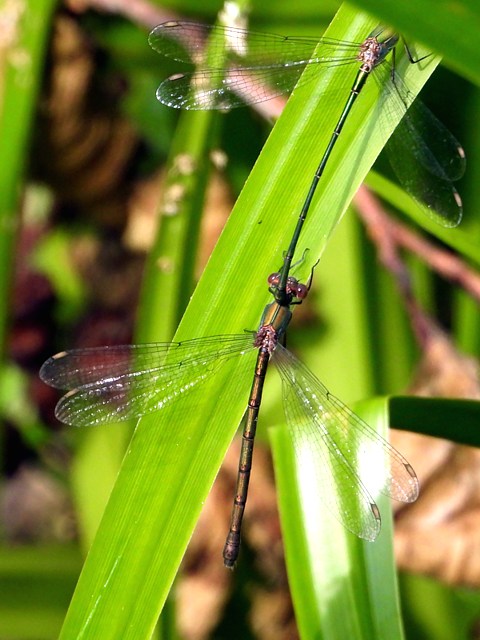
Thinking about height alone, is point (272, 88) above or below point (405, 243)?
above

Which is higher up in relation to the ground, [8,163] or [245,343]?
[8,163]

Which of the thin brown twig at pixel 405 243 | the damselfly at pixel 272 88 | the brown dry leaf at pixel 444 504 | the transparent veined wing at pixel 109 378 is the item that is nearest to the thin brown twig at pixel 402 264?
the thin brown twig at pixel 405 243

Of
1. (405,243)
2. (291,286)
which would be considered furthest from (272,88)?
(405,243)

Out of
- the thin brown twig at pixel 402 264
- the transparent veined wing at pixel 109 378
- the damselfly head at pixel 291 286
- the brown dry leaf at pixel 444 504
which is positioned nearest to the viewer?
the damselfly head at pixel 291 286

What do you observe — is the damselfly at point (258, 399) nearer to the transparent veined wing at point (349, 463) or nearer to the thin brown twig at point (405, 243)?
the transparent veined wing at point (349, 463)

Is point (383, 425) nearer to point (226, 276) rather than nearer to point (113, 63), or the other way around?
point (226, 276)

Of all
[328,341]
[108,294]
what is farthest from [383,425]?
[108,294]

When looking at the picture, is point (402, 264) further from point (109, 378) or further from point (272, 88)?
point (109, 378)
